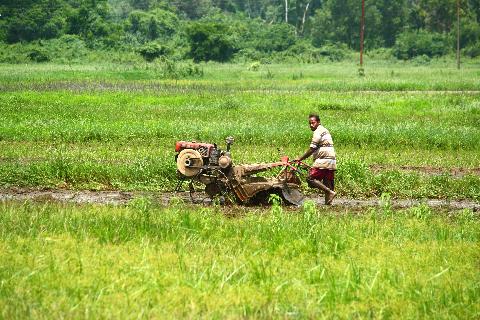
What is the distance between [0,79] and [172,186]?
22267 millimetres

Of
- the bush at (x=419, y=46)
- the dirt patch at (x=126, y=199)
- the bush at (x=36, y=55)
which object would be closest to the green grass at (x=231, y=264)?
the dirt patch at (x=126, y=199)

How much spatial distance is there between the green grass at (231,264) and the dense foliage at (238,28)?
4074 centimetres

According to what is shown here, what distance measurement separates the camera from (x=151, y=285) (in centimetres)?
693

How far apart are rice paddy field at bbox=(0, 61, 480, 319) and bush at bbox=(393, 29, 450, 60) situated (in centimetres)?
3924

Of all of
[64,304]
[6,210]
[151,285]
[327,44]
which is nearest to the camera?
[64,304]

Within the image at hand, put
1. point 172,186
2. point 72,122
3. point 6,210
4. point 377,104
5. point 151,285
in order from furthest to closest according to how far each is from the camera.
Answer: point 377,104, point 72,122, point 172,186, point 6,210, point 151,285

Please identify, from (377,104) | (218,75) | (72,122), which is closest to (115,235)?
(72,122)

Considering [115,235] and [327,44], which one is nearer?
[115,235]

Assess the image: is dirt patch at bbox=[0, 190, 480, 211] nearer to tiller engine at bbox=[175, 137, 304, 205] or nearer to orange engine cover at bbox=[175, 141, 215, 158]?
tiller engine at bbox=[175, 137, 304, 205]

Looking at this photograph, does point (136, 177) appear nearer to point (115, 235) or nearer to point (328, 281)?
point (115, 235)

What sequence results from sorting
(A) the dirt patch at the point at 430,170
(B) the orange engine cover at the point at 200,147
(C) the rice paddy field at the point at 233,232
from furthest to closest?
(A) the dirt patch at the point at 430,170, (B) the orange engine cover at the point at 200,147, (C) the rice paddy field at the point at 233,232

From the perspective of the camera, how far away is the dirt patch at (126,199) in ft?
39.4

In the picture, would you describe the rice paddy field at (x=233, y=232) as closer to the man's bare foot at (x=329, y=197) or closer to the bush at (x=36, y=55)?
the man's bare foot at (x=329, y=197)

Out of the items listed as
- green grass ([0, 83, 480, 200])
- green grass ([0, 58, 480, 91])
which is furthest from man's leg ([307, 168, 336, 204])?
green grass ([0, 58, 480, 91])
